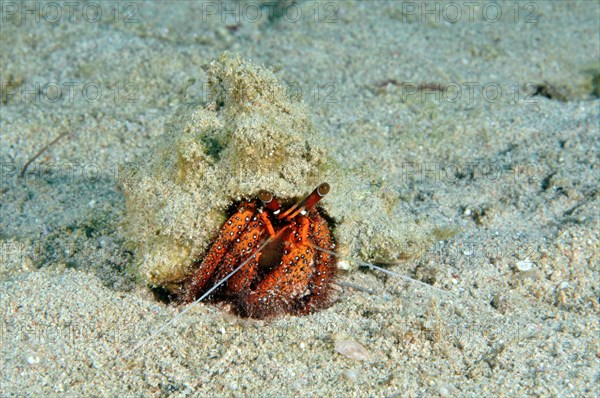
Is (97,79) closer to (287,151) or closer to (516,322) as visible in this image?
(287,151)

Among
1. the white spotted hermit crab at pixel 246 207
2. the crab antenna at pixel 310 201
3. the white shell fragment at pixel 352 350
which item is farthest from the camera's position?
the white spotted hermit crab at pixel 246 207

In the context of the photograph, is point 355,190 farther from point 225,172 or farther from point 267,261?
point 225,172

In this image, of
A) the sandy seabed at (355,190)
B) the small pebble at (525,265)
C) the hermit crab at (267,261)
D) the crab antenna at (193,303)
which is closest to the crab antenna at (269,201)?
the hermit crab at (267,261)

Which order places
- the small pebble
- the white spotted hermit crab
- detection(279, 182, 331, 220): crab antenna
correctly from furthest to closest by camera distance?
the small pebble < the white spotted hermit crab < detection(279, 182, 331, 220): crab antenna

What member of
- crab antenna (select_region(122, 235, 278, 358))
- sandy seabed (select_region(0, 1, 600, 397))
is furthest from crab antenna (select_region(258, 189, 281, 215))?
sandy seabed (select_region(0, 1, 600, 397))

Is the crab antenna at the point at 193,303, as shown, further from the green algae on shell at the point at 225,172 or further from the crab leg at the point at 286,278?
the green algae on shell at the point at 225,172

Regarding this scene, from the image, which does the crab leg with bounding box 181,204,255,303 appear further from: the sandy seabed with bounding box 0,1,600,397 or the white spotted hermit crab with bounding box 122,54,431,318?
the sandy seabed with bounding box 0,1,600,397
